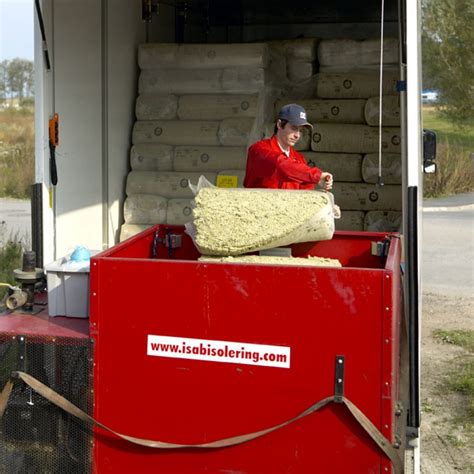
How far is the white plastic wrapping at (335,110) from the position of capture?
7.52m

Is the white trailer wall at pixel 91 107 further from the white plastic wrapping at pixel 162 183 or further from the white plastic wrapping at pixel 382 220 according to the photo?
the white plastic wrapping at pixel 382 220

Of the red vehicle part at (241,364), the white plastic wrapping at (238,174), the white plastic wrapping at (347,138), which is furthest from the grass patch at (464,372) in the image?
the red vehicle part at (241,364)

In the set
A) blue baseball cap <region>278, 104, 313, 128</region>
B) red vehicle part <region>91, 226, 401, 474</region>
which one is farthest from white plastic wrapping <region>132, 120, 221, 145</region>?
red vehicle part <region>91, 226, 401, 474</region>

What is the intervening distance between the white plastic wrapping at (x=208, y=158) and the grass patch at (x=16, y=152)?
7937 millimetres

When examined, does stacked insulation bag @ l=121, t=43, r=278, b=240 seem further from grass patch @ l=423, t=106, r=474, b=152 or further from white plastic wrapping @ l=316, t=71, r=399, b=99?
grass patch @ l=423, t=106, r=474, b=152

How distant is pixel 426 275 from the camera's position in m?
10.7

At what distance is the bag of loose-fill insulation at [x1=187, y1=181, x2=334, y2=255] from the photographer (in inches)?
142

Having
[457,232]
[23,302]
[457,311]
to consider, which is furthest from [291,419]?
[457,232]

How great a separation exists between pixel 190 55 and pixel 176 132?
679 millimetres

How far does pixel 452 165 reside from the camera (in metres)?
17.2

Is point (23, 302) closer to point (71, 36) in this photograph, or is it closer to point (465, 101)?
point (71, 36)

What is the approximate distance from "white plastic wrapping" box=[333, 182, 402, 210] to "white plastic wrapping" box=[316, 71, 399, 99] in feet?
2.60

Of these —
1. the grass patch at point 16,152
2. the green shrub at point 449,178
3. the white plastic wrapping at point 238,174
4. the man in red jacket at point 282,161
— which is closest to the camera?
the man in red jacket at point 282,161

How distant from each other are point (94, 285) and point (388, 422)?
4.00ft
